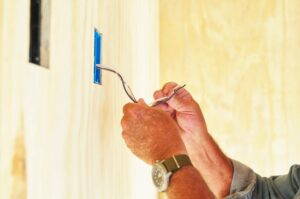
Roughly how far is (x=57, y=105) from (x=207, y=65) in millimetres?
891

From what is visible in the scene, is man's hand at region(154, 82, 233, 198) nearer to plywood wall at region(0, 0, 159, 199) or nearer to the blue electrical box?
plywood wall at region(0, 0, 159, 199)

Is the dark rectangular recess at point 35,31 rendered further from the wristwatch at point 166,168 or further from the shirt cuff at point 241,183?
the shirt cuff at point 241,183

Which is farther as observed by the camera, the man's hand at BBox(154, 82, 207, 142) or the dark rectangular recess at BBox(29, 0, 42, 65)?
the man's hand at BBox(154, 82, 207, 142)

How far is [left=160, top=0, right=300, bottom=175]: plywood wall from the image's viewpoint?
1.28 meters

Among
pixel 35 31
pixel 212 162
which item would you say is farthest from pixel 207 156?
pixel 35 31

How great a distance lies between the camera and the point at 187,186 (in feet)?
2.16

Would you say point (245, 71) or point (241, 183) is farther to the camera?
point (245, 71)

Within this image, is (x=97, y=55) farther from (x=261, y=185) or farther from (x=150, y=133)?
(x=261, y=185)

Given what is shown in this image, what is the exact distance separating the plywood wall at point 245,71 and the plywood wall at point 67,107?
0.30 metres

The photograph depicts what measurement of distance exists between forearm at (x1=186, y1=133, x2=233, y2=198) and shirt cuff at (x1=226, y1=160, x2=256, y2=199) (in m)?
0.02

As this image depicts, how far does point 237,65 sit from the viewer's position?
132 cm

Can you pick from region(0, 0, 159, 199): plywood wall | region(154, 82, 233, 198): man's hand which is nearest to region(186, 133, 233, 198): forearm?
region(154, 82, 233, 198): man's hand

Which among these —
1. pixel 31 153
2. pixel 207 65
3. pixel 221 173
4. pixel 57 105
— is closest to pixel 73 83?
pixel 57 105

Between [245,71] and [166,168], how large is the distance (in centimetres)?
75
